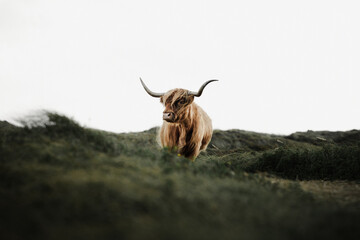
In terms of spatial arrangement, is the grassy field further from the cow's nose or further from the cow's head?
the cow's head

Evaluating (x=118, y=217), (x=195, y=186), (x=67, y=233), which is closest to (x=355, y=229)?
(x=195, y=186)

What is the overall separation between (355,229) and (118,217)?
2.01 meters

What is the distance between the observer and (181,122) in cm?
638

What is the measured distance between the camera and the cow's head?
18.7 feet

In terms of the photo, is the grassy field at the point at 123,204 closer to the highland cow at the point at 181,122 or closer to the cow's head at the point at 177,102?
the cow's head at the point at 177,102

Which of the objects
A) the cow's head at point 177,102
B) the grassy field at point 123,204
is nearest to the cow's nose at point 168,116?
the cow's head at point 177,102

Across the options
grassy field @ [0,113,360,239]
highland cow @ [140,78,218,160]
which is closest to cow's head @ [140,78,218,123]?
highland cow @ [140,78,218,160]

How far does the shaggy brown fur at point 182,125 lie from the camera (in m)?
5.94

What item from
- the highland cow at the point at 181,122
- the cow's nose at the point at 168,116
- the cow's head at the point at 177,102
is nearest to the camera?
the cow's nose at the point at 168,116

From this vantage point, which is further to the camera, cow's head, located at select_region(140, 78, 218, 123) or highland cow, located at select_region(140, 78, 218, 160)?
highland cow, located at select_region(140, 78, 218, 160)

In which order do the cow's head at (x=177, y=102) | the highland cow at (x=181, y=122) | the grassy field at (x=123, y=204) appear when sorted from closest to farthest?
the grassy field at (x=123, y=204), the cow's head at (x=177, y=102), the highland cow at (x=181, y=122)

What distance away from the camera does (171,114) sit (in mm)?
5656

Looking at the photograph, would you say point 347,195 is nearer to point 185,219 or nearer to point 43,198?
point 185,219

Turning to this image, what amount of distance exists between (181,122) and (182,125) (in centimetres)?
10
